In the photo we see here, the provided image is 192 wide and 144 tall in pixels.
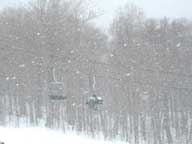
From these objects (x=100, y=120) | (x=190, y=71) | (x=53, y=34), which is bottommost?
(x=100, y=120)

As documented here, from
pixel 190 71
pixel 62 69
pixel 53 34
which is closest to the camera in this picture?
pixel 190 71

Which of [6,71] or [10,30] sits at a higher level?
[10,30]

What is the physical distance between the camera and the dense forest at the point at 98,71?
2409cm

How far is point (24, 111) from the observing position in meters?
27.1

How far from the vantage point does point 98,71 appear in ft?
83.5

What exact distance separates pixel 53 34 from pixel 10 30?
2808 millimetres

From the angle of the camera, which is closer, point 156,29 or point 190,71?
point 190,71

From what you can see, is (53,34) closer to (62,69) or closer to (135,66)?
(62,69)

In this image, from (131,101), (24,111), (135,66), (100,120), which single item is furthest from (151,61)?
(24,111)

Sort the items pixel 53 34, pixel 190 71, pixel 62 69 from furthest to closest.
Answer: pixel 53 34 → pixel 62 69 → pixel 190 71

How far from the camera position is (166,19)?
2692 cm

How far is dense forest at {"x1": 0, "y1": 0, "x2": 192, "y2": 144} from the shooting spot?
24094mm

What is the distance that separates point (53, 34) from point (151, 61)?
6896 millimetres

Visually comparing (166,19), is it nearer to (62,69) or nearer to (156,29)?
(156,29)
